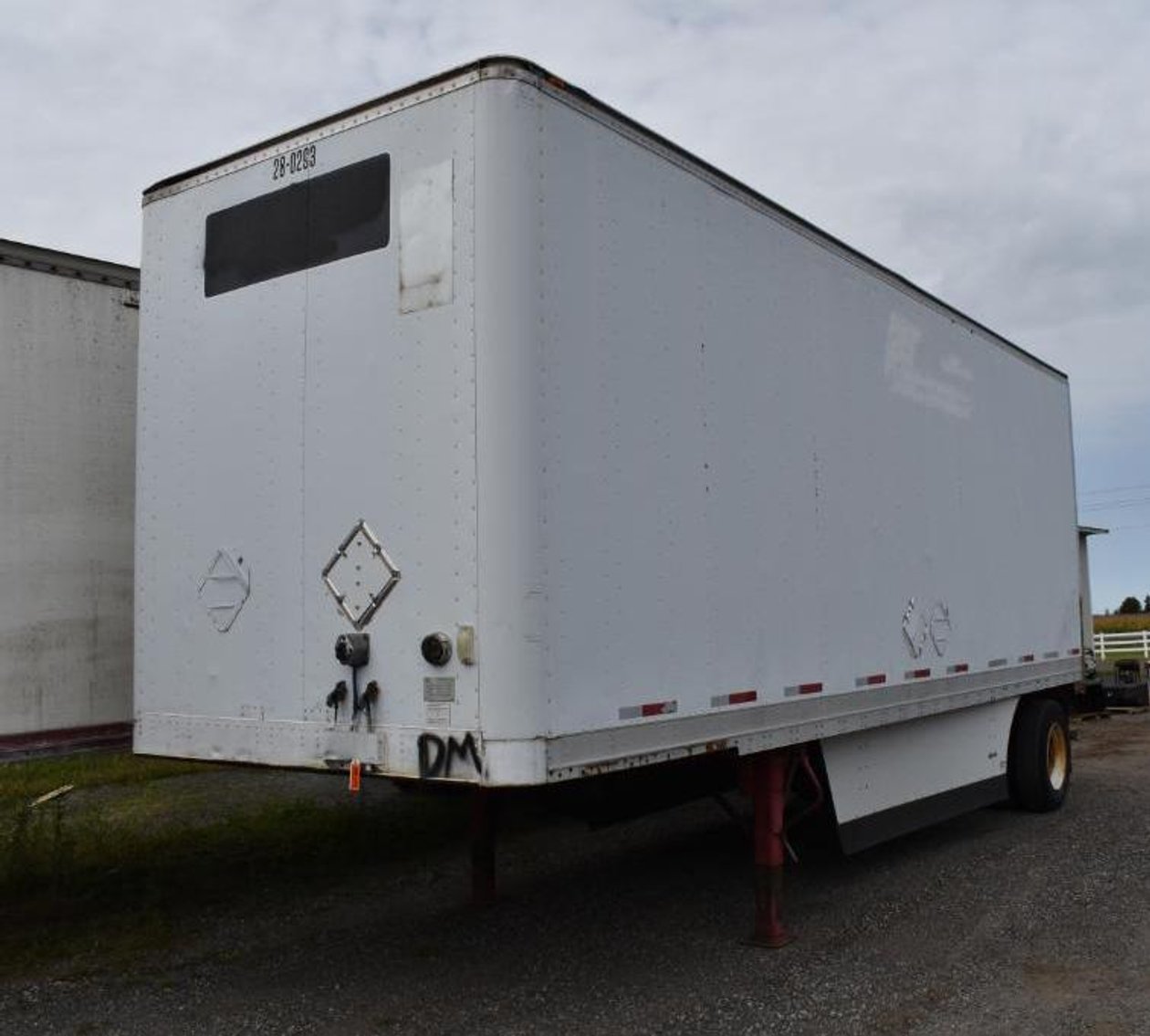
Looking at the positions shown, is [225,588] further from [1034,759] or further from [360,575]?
[1034,759]

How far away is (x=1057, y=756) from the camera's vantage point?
9.84 meters

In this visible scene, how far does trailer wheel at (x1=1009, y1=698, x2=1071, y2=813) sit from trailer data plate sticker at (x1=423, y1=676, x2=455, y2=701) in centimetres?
646

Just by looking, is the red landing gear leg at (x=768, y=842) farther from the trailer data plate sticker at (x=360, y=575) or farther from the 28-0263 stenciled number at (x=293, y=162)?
the 28-0263 stenciled number at (x=293, y=162)

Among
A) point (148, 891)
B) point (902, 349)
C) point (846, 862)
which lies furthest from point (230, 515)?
point (846, 862)

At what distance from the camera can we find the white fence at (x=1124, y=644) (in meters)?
28.3

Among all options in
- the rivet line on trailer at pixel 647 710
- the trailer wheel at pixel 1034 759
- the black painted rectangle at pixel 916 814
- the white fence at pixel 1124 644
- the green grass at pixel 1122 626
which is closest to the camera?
the rivet line on trailer at pixel 647 710

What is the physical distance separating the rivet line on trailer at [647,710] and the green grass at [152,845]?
214 centimetres

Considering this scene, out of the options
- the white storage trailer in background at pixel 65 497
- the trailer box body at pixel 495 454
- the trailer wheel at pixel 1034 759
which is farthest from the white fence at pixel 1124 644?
the white storage trailer in background at pixel 65 497

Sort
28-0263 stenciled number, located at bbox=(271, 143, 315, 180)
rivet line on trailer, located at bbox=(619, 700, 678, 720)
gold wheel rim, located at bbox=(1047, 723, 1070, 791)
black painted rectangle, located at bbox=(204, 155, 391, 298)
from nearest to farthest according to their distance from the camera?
1. rivet line on trailer, located at bbox=(619, 700, 678, 720)
2. black painted rectangle, located at bbox=(204, 155, 391, 298)
3. 28-0263 stenciled number, located at bbox=(271, 143, 315, 180)
4. gold wheel rim, located at bbox=(1047, 723, 1070, 791)

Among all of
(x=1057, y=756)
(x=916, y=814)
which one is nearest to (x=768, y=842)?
(x=916, y=814)

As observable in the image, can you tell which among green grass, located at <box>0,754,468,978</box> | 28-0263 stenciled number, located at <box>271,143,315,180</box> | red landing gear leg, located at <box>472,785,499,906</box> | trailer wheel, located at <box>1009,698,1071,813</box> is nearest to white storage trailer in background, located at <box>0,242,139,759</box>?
green grass, located at <box>0,754,468,978</box>

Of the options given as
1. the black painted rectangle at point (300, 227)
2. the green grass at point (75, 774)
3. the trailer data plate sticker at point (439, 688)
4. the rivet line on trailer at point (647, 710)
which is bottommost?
Answer: the green grass at point (75, 774)

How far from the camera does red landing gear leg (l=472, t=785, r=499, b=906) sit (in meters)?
6.18

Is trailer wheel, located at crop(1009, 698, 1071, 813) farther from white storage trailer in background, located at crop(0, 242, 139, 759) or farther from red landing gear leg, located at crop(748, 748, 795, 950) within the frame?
white storage trailer in background, located at crop(0, 242, 139, 759)
